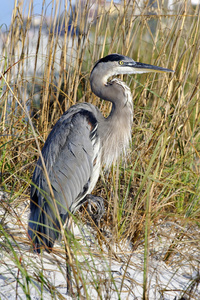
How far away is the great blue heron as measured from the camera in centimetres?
233

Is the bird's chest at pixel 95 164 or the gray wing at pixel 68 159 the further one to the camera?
the bird's chest at pixel 95 164

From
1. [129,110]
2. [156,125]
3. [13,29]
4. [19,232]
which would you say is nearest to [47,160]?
[19,232]

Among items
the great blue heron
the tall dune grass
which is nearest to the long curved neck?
the great blue heron

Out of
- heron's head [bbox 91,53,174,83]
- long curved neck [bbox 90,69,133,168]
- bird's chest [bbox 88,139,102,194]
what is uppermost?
heron's head [bbox 91,53,174,83]

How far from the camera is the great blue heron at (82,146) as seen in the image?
2.33 metres

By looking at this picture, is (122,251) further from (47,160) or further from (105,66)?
(105,66)

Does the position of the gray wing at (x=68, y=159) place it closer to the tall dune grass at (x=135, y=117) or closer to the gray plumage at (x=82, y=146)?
the gray plumage at (x=82, y=146)

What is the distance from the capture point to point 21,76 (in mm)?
2992

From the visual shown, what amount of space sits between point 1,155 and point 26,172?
23 cm

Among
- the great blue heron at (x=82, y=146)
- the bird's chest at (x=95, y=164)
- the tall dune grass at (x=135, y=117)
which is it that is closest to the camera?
the great blue heron at (x=82, y=146)

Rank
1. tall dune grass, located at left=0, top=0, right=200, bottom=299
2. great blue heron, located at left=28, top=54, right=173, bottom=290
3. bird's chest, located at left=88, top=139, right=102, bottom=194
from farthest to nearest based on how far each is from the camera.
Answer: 1. tall dune grass, located at left=0, top=0, right=200, bottom=299
2. bird's chest, located at left=88, top=139, right=102, bottom=194
3. great blue heron, located at left=28, top=54, right=173, bottom=290

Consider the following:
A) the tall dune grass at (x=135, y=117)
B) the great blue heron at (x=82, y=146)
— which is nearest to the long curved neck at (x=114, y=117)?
the great blue heron at (x=82, y=146)

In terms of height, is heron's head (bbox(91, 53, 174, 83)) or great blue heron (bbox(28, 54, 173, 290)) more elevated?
heron's head (bbox(91, 53, 174, 83))

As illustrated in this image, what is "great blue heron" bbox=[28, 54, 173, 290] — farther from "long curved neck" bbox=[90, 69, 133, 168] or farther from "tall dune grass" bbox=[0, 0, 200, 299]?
"tall dune grass" bbox=[0, 0, 200, 299]
